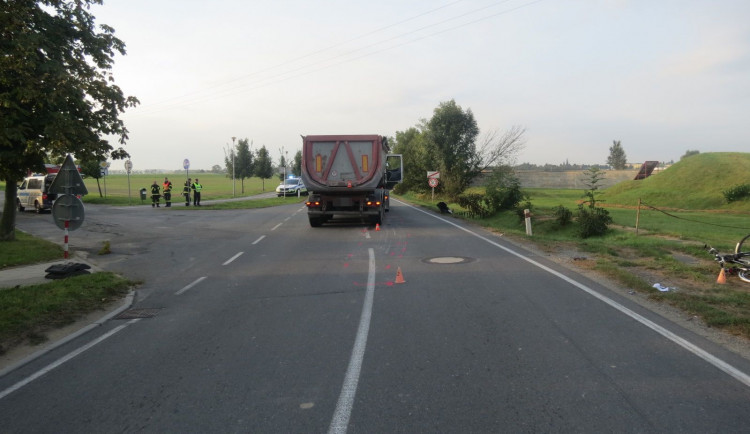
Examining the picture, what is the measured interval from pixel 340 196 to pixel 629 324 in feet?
46.4

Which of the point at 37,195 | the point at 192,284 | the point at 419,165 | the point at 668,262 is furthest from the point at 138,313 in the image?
the point at 419,165

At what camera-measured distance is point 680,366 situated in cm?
491

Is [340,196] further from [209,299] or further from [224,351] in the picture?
[224,351]

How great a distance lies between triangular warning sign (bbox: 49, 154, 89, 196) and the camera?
11.1 m

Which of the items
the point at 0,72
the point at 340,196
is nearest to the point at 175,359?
the point at 0,72

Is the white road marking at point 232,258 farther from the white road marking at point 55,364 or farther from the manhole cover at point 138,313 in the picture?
the white road marking at point 55,364

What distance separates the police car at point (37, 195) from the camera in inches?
1061

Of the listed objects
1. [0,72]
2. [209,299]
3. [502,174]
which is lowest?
[209,299]

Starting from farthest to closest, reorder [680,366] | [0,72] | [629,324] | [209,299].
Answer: [0,72] → [209,299] → [629,324] → [680,366]

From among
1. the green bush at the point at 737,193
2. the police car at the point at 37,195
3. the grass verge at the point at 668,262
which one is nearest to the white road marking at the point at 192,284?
the grass verge at the point at 668,262

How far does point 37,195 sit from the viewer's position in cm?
2748

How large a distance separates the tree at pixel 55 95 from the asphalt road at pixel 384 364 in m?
4.76

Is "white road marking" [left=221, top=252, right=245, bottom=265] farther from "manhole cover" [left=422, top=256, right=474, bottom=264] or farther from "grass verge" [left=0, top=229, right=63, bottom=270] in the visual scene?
"manhole cover" [left=422, top=256, right=474, bottom=264]

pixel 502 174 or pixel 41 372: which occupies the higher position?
pixel 502 174
